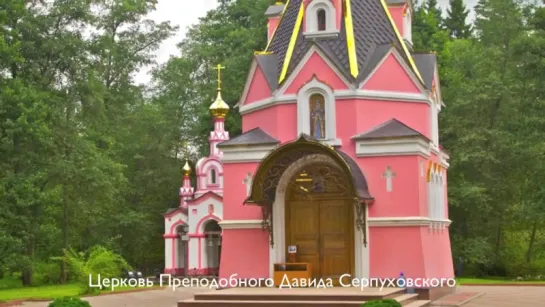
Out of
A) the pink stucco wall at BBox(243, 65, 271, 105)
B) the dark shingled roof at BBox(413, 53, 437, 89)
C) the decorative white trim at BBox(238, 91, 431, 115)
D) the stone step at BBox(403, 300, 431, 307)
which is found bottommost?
the stone step at BBox(403, 300, 431, 307)

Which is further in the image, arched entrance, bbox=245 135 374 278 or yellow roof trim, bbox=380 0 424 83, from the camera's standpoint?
yellow roof trim, bbox=380 0 424 83

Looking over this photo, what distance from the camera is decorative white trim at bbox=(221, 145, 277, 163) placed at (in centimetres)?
2158

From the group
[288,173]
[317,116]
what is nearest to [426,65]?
[317,116]

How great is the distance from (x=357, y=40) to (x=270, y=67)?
2.39 meters

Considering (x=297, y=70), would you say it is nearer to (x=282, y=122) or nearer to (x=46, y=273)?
(x=282, y=122)

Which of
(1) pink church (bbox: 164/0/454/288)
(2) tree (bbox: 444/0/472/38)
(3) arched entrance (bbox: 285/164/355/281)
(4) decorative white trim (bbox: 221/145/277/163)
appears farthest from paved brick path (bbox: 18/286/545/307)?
(2) tree (bbox: 444/0/472/38)

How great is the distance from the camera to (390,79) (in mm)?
21750

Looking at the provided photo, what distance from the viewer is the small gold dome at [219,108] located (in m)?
39.8

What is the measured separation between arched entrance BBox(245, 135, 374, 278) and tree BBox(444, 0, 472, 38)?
145ft

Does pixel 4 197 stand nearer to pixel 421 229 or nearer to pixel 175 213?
pixel 175 213

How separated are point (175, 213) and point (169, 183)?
22.2 feet

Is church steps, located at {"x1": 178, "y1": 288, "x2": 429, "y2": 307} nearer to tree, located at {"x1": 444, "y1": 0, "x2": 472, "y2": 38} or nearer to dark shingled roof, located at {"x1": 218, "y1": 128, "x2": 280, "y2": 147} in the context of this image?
dark shingled roof, located at {"x1": 218, "y1": 128, "x2": 280, "y2": 147}

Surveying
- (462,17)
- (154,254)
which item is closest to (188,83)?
(154,254)

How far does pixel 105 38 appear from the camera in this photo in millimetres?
Result: 37844
